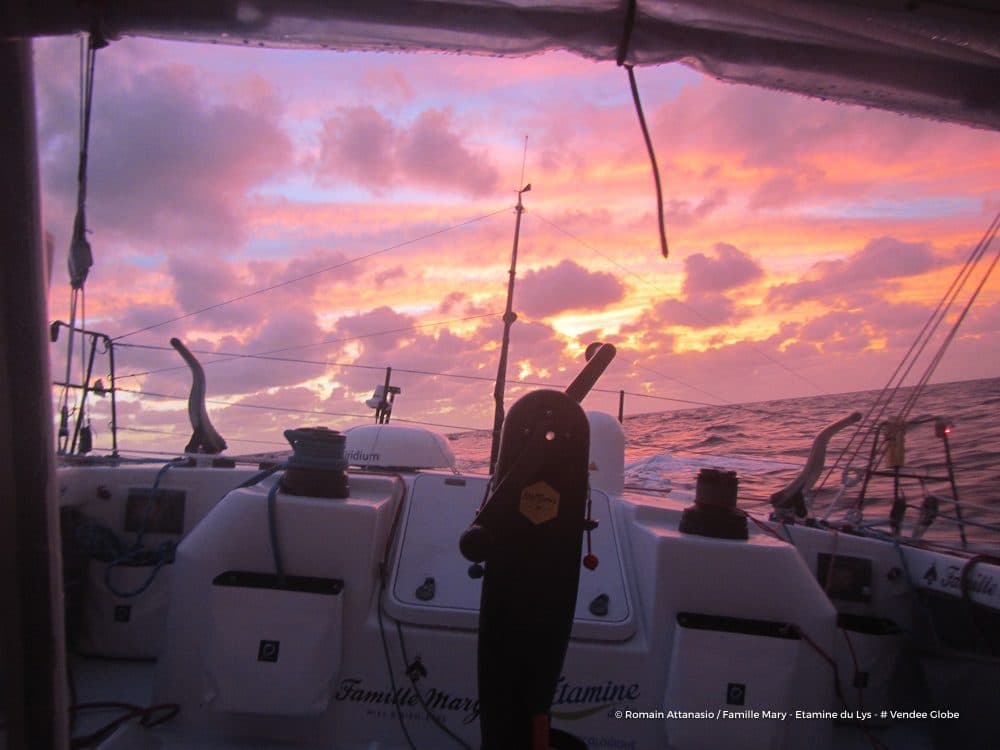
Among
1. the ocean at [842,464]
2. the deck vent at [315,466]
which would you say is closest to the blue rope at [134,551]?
the deck vent at [315,466]

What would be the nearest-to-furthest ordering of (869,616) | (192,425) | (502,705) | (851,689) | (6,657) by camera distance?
1. (6,657)
2. (502,705)
3. (851,689)
4. (869,616)
5. (192,425)

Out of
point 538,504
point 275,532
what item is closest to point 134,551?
point 275,532

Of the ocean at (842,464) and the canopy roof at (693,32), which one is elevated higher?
the canopy roof at (693,32)

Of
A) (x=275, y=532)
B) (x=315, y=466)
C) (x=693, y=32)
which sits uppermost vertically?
(x=693, y=32)

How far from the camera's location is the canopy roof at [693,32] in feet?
6.03

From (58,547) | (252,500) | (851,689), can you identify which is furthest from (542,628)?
(851,689)

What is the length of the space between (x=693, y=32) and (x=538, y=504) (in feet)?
4.47

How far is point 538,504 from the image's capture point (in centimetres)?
214

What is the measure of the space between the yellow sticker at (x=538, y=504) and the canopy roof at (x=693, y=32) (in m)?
1.22

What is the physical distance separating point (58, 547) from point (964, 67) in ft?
8.09

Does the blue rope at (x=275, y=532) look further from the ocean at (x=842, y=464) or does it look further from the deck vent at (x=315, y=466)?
the ocean at (x=842, y=464)

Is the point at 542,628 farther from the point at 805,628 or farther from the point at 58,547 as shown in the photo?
the point at 805,628

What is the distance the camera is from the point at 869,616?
440 centimetres

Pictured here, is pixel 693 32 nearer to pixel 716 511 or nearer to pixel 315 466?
pixel 716 511
